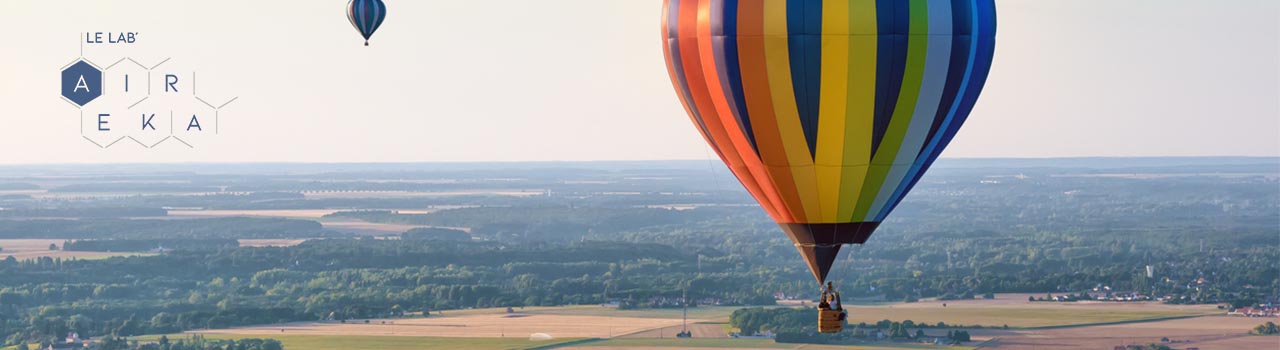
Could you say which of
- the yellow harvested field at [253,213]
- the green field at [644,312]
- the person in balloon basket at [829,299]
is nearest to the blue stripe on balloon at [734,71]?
the person in balloon basket at [829,299]

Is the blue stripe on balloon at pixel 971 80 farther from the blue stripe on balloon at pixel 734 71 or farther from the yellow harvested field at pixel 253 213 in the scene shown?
the yellow harvested field at pixel 253 213

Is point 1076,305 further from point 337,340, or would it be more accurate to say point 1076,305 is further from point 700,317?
point 337,340

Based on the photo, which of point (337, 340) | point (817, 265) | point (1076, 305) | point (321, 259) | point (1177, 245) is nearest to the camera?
point (817, 265)

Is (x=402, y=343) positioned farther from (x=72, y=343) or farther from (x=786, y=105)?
(x=786, y=105)

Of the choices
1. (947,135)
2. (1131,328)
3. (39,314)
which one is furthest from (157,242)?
(947,135)

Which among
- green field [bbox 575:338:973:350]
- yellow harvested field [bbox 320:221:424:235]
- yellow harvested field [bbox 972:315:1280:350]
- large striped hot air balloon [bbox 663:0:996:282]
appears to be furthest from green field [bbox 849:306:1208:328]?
yellow harvested field [bbox 320:221:424:235]

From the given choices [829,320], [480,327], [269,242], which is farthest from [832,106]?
[269,242]
